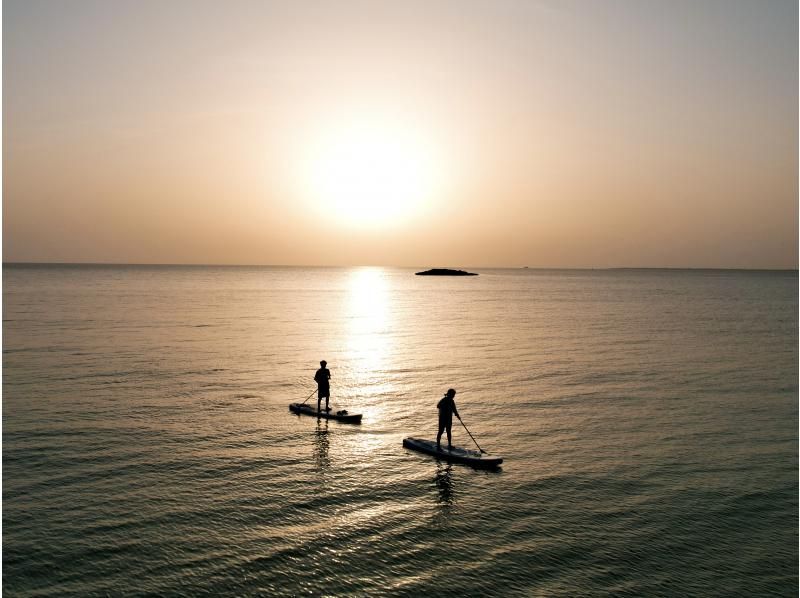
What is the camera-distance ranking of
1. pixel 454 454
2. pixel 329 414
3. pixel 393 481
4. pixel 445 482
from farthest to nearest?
pixel 329 414 < pixel 454 454 < pixel 445 482 < pixel 393 481

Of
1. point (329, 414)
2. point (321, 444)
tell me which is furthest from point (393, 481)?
point (329, 414)

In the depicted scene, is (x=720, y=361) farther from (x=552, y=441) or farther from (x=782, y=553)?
(x=782, y=553)

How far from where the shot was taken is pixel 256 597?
1377 centimetres

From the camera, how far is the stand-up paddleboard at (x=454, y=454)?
22.9 m

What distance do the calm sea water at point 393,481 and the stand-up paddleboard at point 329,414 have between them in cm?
86

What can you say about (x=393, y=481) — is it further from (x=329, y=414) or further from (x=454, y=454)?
(x=329, y=414)

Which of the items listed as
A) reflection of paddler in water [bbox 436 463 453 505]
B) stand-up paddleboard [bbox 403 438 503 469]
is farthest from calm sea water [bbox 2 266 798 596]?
stand-up paddleboard [bbox 403 438 503 469]

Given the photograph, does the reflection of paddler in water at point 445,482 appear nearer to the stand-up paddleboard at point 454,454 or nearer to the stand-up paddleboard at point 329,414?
the stand-up paddleboard at point 454,454

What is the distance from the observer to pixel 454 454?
934 inches

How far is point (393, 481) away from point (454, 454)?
3.47 m

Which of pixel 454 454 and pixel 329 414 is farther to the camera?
pixel 329 414

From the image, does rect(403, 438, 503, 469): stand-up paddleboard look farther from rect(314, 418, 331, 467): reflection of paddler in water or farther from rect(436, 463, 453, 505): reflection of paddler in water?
rect(314, 418, 331, 467): reflection of paddler in water

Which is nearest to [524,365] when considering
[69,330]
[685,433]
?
[685,433]

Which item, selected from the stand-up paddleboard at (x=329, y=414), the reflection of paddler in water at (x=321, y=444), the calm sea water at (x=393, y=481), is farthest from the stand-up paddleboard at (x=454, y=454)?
the stand-up paddleboard at (x=329, y=414)
